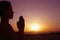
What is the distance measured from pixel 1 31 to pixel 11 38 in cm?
11

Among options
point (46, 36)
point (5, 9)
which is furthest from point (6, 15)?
point (46, 36)

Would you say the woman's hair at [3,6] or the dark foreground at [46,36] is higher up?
the woman's hair at [3,6]

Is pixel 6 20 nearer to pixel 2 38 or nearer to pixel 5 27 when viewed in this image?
pixel 5 27

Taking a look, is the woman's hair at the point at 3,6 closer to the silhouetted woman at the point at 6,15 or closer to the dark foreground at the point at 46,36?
the silhouetted woman at the point at 6,15

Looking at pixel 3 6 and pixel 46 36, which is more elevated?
pixel 3 6

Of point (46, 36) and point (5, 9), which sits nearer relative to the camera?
point (5, 9)

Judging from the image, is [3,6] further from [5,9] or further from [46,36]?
[46,36]

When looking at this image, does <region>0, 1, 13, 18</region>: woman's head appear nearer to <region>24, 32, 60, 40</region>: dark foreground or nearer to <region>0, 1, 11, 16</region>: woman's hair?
<region>0, 1, 11, 16</region>: woman's hair

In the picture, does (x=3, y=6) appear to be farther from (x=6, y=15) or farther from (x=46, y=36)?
(x=46, y=36)

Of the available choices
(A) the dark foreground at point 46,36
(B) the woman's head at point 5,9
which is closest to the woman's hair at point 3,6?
(B) the woman's head at point 5,9

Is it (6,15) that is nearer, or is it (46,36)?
(6,15)

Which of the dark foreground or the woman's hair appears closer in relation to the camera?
the woman's hair

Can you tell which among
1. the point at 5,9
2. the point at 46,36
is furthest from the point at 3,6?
the point at 46,36

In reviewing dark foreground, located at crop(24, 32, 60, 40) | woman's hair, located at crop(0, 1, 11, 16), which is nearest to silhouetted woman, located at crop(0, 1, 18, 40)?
woman's hair, located at crop(0, 1, 11, 16)
